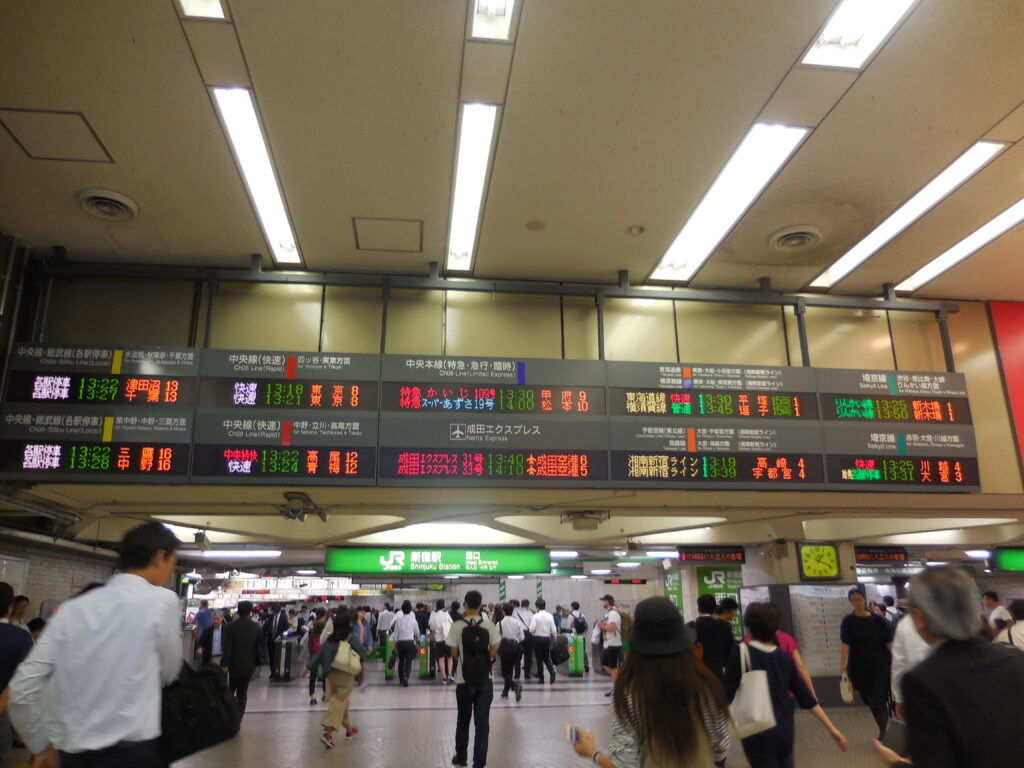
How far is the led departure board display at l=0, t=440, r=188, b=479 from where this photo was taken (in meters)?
5.95

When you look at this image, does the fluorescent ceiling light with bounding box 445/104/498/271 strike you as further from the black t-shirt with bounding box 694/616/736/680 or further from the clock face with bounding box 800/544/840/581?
the clock face with bounding box 800/544/840/581

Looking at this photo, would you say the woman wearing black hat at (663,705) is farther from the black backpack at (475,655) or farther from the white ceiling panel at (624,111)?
the black backpack at (475,655)

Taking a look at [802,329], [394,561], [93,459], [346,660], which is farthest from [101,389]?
[394,561]

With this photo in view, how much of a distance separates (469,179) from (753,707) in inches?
172

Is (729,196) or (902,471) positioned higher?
(729,196)

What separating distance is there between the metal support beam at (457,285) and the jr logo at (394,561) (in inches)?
255

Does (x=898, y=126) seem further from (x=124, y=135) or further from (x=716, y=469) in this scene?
(x=124, y=135)

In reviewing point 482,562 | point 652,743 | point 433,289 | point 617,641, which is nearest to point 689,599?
point 617,641

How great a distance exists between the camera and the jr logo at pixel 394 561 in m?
12.7

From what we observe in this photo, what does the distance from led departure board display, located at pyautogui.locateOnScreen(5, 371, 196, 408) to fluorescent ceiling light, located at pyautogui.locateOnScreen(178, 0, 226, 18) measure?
9.61 ft

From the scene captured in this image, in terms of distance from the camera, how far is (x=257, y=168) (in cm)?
605

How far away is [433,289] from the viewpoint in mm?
7617

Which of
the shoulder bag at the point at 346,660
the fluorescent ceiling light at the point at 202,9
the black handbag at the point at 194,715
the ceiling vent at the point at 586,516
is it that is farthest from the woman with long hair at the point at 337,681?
the fluorescent ceiling light at the point at 202,9

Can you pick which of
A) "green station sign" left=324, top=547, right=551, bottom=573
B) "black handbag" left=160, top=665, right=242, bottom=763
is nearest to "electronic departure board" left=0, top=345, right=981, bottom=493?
"black handbag" left=160, top=665, right=242, bottom=763
